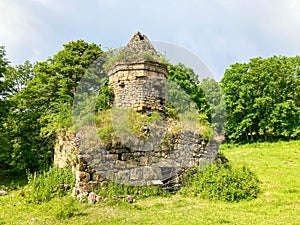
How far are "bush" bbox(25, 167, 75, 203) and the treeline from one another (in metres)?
1.60

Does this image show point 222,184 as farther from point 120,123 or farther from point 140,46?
point 140,46

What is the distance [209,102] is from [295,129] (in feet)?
23.9

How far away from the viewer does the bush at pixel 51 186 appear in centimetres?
756

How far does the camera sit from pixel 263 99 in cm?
2353

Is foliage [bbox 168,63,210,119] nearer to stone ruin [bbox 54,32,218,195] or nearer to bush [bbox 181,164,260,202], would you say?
stone ruin [bbox 54,32,218,195]

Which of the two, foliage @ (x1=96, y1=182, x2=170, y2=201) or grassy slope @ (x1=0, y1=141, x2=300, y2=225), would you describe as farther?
foliage @ (x1=96, y1=182, x2=170, y2=201)

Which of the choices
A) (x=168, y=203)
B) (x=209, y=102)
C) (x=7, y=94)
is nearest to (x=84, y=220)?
(x=168, y=203)

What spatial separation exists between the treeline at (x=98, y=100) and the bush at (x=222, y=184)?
310cm

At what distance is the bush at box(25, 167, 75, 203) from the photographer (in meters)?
7.56

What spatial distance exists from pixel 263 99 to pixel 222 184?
17.8 metres

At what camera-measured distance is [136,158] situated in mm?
8336

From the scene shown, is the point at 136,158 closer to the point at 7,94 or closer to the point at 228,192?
the point at 228,192

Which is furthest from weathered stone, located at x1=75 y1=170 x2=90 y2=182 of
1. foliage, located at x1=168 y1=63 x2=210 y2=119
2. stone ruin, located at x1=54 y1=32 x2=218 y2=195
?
foliage, located at x1=168 y1=63 x2=210 y2=119

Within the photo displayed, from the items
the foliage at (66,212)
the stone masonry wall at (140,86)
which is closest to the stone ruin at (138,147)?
the stone masonry wall at (140,86)
